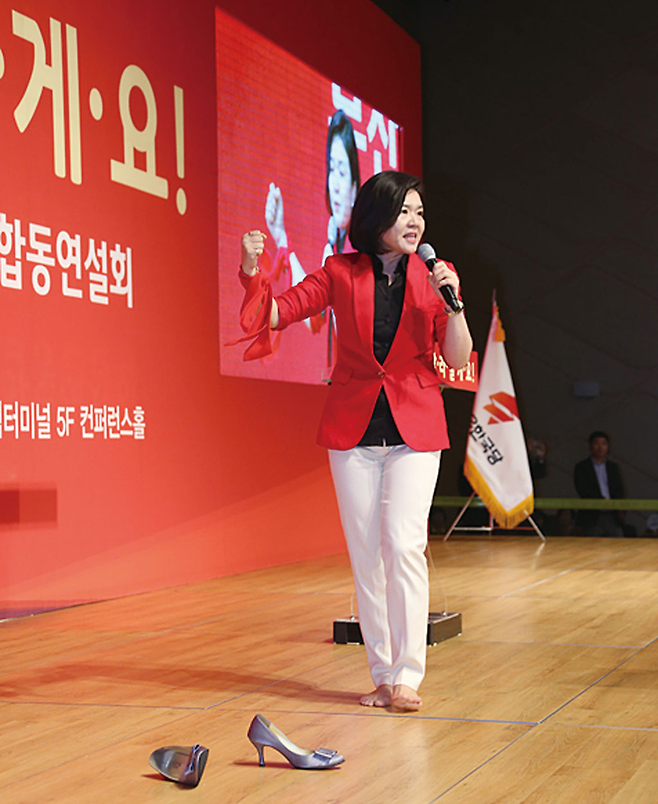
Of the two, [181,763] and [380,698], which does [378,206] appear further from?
[181,763]

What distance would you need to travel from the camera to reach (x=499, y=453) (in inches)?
318

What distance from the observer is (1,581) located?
461 centimetres

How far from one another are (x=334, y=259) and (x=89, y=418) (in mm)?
2360

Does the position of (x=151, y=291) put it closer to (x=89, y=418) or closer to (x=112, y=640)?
(x=89, y=418)

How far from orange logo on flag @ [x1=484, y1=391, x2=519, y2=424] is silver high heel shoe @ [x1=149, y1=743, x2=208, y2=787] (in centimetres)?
599

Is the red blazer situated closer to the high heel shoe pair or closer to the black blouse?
the black blouse

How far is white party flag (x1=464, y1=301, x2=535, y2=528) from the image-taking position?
803 centimetres

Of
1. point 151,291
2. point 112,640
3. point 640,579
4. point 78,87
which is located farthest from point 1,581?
point 640,579

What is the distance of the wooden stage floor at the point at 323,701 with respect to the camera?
227 centimetres

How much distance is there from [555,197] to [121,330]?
15.1 ft

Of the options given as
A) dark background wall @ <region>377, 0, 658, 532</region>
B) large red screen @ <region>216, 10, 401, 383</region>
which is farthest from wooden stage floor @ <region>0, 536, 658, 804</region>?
dark background wall @ <region>377, 0, 658, 532</region>

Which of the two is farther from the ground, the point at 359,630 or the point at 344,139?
the point at 344,139

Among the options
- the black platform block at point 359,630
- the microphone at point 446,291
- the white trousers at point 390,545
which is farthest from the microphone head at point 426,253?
the black platform block at point 359,630

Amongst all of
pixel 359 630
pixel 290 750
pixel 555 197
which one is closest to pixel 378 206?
pixel 290 750
